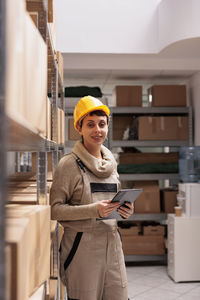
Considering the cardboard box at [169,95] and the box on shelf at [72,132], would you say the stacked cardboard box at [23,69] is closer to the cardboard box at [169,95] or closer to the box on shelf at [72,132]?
the box on shelf at [72,132]

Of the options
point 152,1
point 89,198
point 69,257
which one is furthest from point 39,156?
point 152,1

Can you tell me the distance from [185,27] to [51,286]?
3.20 metres

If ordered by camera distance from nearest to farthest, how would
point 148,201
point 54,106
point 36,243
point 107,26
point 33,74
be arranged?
point 33,74, point 36,243, point 54,106, point 107,26, point 148,201

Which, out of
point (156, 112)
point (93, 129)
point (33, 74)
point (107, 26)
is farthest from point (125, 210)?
Result: point (156, 112)

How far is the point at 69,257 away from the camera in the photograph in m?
2.05

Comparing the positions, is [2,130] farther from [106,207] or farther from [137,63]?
[137,63]

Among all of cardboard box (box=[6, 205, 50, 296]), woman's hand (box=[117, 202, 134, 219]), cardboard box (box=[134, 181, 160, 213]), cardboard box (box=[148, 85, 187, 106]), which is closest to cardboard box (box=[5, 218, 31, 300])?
cardboard box (box=[6, 205, 50, 296])

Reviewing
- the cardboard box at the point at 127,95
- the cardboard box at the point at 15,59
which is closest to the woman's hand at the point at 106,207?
the cardboard box at the point at 15,59

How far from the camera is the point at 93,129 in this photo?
2.18 metres

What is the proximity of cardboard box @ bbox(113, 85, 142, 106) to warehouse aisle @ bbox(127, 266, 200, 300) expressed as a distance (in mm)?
Result: 2446

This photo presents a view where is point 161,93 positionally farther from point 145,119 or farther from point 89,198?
point 89,198

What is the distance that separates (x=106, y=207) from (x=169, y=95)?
13.8 ft

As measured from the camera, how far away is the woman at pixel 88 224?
202 cm

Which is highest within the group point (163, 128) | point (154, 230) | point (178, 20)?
point (178, 20)
